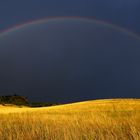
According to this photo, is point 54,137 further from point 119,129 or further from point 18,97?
point 18,97

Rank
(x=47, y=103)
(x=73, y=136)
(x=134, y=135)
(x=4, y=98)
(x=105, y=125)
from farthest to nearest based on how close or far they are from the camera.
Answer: (x=4, y=98), (x=47, y=103), (x=105, y=125), (x=73, y=136), (x=134, y=135)

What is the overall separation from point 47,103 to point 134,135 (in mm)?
99647

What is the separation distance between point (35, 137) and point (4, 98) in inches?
4318

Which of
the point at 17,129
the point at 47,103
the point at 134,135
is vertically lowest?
the point at 134,135

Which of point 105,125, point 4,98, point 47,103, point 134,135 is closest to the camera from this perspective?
point 134,135

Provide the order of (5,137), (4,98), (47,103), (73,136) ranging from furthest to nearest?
(4,98)
(47,103)
(5,137)
(73,136)

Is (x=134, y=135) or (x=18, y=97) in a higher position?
(x=18, y=97)

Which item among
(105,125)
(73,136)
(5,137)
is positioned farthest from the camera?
(105,125)

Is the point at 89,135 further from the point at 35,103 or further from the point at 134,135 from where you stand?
the point at 35,103

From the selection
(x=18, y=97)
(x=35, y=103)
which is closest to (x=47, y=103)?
(x=35, y=103)

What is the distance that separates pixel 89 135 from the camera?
998 cm

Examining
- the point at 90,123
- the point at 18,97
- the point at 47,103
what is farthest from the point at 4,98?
the point at 90,123

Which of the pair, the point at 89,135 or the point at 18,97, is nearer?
the point at 89,135

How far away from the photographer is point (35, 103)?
4444 inches
